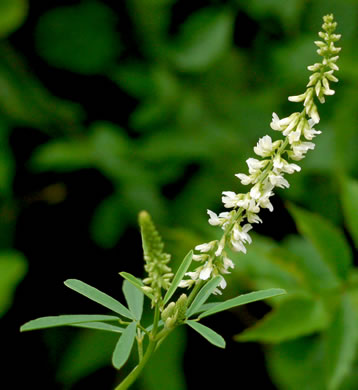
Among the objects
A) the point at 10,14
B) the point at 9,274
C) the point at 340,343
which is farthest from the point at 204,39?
the point at 340,343

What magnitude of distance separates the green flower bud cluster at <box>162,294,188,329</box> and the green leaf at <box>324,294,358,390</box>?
80 cm

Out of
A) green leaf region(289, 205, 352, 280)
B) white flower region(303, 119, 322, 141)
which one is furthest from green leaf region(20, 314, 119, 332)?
green leaf region(289, 205, 352, 280)

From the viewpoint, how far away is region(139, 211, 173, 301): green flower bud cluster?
72 centimetres

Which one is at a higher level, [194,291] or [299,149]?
[299,149]

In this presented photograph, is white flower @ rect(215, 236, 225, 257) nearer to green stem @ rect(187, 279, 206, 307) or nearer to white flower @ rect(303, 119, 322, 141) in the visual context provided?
green stem @ rect(187, 279, 206, 307)

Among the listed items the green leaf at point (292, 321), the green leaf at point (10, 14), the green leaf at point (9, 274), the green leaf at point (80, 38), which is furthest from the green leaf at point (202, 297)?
the green leaf at point (80, 38)

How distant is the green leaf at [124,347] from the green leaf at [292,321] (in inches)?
30.2

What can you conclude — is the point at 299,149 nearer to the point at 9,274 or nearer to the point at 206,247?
the point at 206,247

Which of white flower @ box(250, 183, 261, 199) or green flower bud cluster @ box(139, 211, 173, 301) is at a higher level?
white flower @ box(250, 183, 261, 199)

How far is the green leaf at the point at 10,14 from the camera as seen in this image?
259 cm

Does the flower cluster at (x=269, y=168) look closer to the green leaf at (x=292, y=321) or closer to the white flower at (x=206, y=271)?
the white flower at (x=206, y=271)

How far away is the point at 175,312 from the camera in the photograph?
0.85 m

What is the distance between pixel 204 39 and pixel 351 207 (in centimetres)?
142

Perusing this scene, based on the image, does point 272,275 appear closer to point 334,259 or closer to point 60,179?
point 334,259
